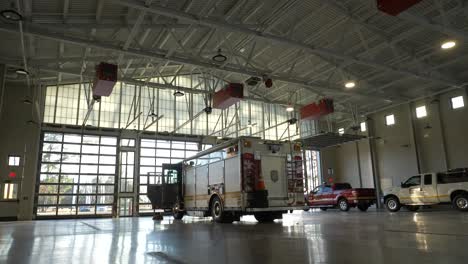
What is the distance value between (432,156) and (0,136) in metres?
26.8

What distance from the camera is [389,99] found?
21859 mm

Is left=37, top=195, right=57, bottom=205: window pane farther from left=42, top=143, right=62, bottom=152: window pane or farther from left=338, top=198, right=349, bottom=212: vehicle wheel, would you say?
left=338, top=198, right=349, bottom=212: vehicle wheel

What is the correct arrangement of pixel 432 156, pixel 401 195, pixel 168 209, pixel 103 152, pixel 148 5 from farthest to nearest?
pixel 103 152 < pixel 432 156 < pixel 401 195 < pixel 168 209 < pixel 148 5

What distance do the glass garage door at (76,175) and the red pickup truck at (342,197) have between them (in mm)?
13640

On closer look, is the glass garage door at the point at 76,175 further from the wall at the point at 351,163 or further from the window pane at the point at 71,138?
the wall at the point at 351,163

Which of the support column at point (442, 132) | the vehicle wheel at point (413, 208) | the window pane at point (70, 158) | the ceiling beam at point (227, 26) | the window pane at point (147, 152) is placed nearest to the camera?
the ceiling beam at point (227, 26)

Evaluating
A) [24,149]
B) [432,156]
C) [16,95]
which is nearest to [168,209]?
[24,149]

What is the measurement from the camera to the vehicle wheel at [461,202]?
50.8ft

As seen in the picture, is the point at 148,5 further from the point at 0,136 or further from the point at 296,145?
the point at 0,136

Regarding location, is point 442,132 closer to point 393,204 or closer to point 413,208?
point 413,208

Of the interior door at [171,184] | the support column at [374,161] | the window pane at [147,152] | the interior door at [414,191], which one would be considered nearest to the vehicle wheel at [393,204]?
the interior door at [414,191]

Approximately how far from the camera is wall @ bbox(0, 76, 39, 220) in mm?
20609

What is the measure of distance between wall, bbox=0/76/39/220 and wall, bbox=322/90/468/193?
23.1 m

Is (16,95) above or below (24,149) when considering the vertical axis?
above
